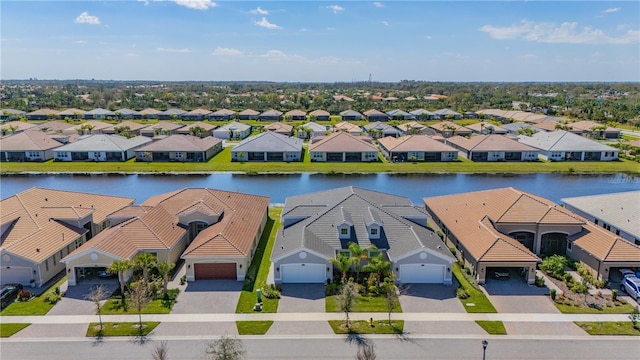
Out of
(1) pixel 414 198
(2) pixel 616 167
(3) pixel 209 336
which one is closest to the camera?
(3) pixel 209 336

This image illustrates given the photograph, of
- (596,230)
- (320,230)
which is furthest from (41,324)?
(596,230)

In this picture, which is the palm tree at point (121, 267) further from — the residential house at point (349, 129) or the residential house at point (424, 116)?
the residential house at point (424, 116)

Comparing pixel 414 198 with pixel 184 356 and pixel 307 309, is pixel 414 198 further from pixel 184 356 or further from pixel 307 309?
pixel 184 356

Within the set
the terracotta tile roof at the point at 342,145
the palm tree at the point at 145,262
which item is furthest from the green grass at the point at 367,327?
the terracotta tile roof at the point at 342,145

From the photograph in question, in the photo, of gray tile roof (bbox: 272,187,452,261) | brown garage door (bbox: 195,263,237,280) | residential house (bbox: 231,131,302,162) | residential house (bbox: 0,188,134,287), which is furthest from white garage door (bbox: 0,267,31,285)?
residential house (bbox: 231,131,302,162)

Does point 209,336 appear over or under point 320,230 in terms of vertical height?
under

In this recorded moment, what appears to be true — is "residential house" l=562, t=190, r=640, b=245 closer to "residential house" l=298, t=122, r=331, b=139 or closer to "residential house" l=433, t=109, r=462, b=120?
"residential house" l=298, t=122, r=331, b=139

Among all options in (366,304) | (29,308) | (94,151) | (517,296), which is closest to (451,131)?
(94,151)
